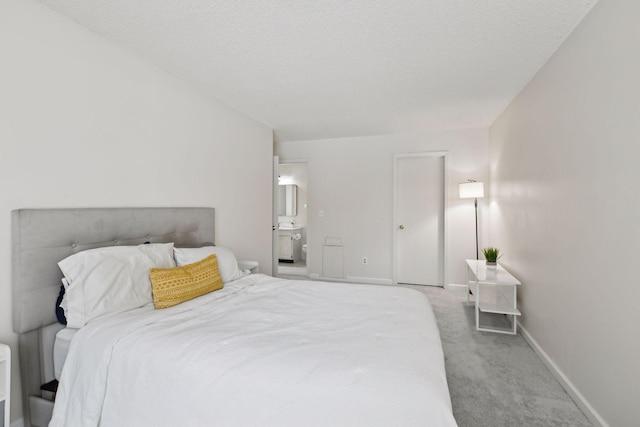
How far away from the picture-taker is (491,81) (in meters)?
2.95

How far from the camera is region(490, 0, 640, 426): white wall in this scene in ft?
4.94

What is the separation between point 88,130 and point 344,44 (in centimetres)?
193

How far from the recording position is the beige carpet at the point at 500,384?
1848 mm

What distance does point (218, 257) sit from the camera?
2.55 meters

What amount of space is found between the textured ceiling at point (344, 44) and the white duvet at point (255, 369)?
1.91 meters

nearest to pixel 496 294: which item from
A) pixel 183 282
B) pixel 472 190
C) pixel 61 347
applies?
pixel 472 190

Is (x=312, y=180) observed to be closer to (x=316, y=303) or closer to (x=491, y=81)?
(x=491, y=81)

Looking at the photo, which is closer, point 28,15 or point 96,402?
point 96,402

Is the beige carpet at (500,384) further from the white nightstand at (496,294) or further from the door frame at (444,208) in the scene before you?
the door frame at (444,208)

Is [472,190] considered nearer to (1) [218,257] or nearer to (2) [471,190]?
(2) [471,190]

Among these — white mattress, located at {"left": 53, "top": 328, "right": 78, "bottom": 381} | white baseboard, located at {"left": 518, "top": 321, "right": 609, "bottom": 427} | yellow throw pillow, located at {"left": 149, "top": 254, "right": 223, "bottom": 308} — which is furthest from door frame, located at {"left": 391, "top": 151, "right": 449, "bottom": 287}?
white mattress, located at {"left": 53, "top": 328, "right": 78, "bottom": 381}

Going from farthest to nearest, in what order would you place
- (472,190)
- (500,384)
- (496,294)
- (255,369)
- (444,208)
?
(444,208), (472,190), (496,294), (500,384), (255,369)

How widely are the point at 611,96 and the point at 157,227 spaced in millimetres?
3195

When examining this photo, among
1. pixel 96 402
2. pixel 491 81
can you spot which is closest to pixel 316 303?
pixel 96 402
